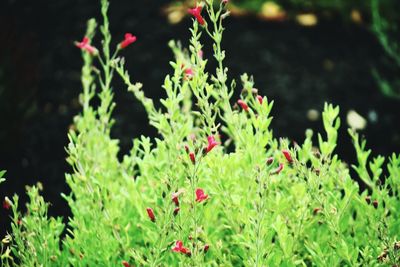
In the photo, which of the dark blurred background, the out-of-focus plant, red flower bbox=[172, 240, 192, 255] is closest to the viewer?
red flower bbox=[172, 240, 192, 255]

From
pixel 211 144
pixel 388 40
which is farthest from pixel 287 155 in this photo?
pixel 388 40

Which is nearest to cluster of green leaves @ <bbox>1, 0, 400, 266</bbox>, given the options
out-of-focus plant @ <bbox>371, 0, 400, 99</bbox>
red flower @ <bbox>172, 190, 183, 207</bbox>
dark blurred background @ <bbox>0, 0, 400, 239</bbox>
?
red flower @ <bbox>172, 190, 183, 207</bbox>

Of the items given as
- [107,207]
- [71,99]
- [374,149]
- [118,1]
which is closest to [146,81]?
[71,99]

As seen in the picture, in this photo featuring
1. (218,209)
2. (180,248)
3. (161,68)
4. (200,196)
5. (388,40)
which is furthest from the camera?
(161,68)

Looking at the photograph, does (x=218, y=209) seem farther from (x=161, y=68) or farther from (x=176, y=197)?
(x=161, y=68)

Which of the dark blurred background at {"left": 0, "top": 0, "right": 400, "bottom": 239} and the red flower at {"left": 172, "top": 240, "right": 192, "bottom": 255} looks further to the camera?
the dark blurred background at {"left": 0, "top": 0, "right": 400, "bottom": 239}

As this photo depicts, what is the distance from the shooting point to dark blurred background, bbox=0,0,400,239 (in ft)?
14.4

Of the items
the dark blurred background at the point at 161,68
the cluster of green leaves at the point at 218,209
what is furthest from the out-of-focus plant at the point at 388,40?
the cluster of green leaves at the point at 218,209

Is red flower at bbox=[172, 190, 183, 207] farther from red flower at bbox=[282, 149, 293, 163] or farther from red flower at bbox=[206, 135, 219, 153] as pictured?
red flower at bbox=[282, 149, 293, 163]

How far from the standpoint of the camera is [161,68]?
5797 millimetres

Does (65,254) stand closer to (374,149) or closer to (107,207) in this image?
(107,207)

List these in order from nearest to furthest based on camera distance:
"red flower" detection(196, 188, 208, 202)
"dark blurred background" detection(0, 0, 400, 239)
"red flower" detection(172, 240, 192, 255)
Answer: "red flower" detection(172, 240, 192, 255)
"red flower" detection(196, 188, 208, 202)
"dark blurred background" detection(0, 0, 400, 239)

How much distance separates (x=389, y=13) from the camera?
5.86 meters

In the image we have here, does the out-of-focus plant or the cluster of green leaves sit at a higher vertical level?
the out-of-focus plant
